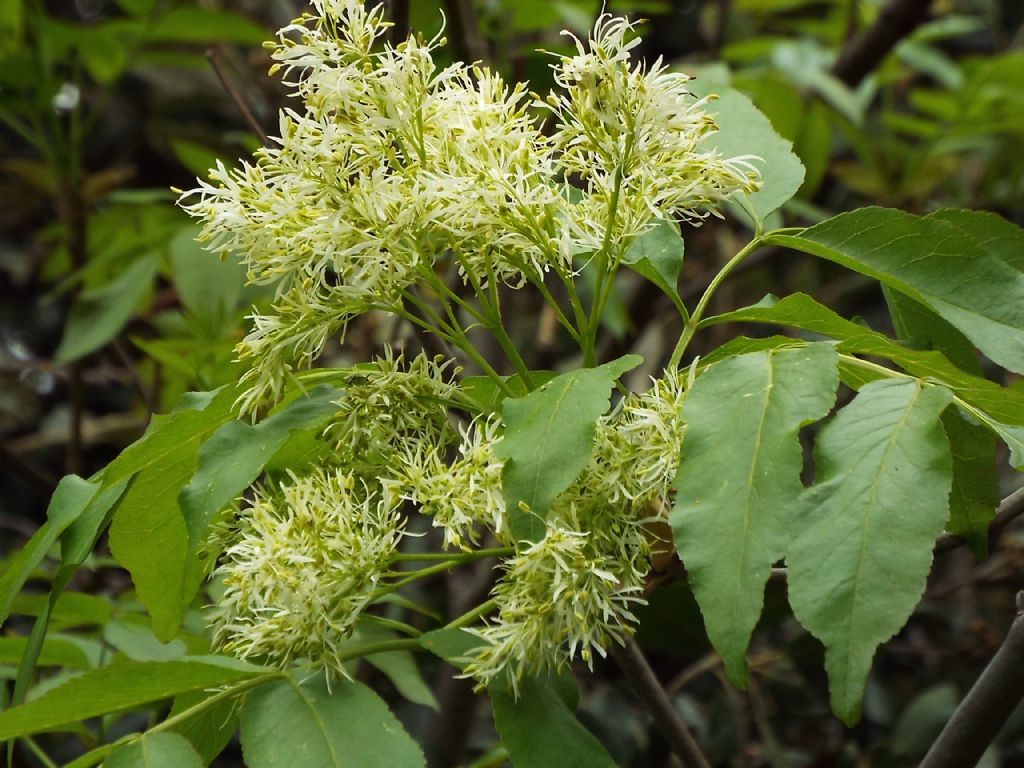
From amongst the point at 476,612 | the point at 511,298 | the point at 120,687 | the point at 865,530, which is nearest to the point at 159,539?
the point at 120,687

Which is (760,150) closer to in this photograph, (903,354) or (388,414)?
(903,354)

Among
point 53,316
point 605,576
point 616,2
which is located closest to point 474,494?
point 605,576

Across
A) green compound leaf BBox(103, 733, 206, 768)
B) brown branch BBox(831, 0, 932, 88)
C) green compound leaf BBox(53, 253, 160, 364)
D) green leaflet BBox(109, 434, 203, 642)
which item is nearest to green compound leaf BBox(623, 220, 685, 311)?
green leaflet BBox(109, 434, 203, 642)

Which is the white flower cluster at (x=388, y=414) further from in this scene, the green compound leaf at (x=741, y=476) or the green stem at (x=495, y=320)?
the green compound leaf at (x=741, y=476)

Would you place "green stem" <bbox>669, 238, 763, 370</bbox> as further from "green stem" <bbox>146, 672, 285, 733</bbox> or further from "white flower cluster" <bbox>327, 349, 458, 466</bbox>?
"green stem" <bbox>146, 672, 285, 733</bbox>

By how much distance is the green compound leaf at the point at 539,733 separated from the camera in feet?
2.56

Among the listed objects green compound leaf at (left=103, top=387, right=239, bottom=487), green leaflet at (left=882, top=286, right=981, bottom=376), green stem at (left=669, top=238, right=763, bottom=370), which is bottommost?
green compound leaf at (left=103, top=387, right=239, bottom=487)

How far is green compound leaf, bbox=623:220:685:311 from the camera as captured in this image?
97cm

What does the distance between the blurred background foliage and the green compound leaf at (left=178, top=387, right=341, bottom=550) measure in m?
0.38

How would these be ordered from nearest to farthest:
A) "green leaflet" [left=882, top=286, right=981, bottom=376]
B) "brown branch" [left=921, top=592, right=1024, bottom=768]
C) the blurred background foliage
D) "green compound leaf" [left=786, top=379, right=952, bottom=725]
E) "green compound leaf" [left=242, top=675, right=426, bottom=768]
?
"green compound leaf" [left=786, top=379, right=952, bottom=725]
"green compound leaf" [left=242, top=675, right=426, bottom=768]
"brown branch" [left=921, top=592, right=1024, bottom=768]
"green leaflet" [left=882, top=286, right=981, bottom=376]
the blurred background foliage

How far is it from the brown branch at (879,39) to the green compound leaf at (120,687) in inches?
64.3

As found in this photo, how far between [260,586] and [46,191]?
1.86 m

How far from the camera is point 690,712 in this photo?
1.92 metres

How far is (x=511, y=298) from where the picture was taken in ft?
5.84
